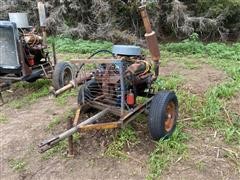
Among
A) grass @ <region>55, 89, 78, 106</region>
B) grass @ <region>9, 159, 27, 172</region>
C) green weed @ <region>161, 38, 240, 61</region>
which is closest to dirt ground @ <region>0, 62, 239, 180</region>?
grass @ <region>9, 159, 27, 172</region>

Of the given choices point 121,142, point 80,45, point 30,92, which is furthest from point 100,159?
point 80,45

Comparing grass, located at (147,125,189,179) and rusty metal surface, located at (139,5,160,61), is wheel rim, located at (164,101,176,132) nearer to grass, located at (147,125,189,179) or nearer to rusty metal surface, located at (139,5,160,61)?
grass, located at (147,125,189,179)

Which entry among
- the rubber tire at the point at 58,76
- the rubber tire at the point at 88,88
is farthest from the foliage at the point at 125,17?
the rubber tire at the point at 88,88

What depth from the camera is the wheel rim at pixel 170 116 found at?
4.11 metres

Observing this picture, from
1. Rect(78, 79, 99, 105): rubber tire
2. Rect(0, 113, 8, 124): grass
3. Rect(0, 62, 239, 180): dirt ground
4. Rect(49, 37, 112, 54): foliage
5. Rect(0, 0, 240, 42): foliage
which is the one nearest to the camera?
Rect(0, 62, 239, 180): dirt ground

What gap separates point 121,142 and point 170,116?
0.60 metres

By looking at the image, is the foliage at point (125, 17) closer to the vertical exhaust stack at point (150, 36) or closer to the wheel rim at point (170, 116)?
the vertical exhaust stack at point (150, 36)

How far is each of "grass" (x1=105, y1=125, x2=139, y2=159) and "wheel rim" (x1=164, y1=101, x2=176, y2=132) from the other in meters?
0.36

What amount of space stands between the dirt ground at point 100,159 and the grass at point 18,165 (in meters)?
0.03

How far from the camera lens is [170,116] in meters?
Answer: 4.17

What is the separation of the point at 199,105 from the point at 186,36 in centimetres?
474

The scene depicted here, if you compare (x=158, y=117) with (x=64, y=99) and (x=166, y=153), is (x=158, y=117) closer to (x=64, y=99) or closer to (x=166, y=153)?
(x=166, y=153)

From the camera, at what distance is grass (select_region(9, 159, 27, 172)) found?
12.5 ft

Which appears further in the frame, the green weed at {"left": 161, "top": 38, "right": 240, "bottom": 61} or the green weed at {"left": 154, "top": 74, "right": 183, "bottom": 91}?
the green weed at {"left": 161, "top": 38, "right": 240, "bottom": 61}
